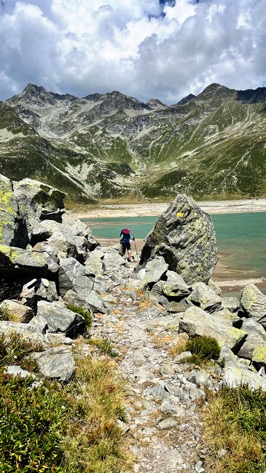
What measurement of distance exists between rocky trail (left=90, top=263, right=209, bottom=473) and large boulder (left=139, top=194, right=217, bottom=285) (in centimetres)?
680

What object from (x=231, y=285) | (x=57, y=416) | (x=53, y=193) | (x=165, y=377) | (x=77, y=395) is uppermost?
(x=53, y=193)

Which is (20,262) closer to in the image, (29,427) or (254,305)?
(29,427)

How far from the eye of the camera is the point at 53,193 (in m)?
28.6

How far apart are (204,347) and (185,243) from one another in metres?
12.2

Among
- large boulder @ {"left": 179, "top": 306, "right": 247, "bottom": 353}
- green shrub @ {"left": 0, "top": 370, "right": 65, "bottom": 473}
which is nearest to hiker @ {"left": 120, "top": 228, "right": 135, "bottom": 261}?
large boulder @ {"left": 179, "top": 306, "right": 247, "bottom": 353}

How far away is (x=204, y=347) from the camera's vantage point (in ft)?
34.8

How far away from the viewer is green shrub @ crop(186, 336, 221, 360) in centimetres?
1048

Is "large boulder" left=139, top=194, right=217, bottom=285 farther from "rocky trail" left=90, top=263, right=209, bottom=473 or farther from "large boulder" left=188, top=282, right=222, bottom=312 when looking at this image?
"rocky trail" left=90, top=263, right=209, bottom=473

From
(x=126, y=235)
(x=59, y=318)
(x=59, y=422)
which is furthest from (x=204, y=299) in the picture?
(x=126, y=235)

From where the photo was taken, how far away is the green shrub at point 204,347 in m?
10.5

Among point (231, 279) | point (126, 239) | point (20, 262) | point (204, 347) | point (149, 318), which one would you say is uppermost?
point (20, 262)

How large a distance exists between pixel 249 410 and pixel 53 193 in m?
24.8

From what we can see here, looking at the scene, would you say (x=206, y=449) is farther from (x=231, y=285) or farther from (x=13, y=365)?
(x=231, y=285)

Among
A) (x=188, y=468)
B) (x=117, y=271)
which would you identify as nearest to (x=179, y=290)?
(x=117, y=271)
